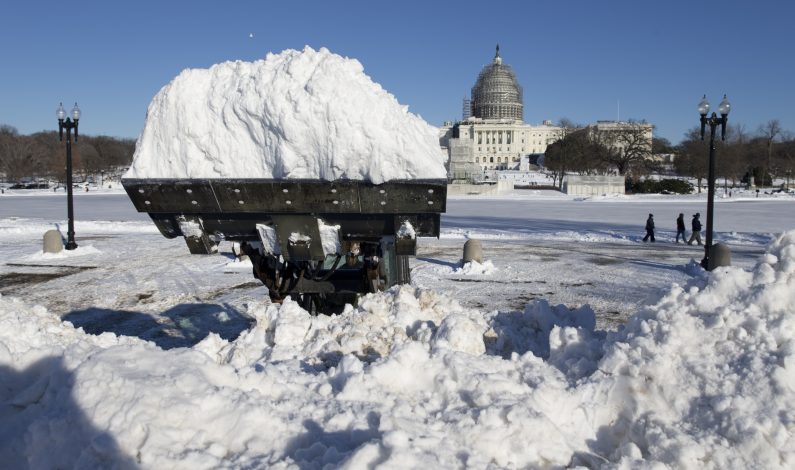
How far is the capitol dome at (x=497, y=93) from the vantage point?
127000 mm

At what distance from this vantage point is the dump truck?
4.50m

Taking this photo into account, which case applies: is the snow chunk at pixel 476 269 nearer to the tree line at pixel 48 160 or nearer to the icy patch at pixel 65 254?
the icy patch at pixel 65 254

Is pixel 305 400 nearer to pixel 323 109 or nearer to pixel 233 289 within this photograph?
pixel 323 109

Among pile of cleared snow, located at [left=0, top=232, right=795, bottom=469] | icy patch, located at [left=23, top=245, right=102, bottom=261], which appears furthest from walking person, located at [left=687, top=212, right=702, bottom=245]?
icy patch, located at [left=23, top=245, right=102, bottom=261]

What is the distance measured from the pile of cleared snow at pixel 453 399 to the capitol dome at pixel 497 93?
419 feet

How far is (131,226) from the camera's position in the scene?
2298cm

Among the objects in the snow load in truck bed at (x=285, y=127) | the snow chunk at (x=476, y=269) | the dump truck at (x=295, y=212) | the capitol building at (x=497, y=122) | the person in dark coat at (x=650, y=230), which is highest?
the capitol building at (x=497, y=122)

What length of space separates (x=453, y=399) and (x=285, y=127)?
7.53ft

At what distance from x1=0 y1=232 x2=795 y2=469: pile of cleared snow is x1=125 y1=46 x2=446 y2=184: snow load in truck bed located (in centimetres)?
131

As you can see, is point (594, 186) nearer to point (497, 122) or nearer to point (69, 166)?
point (69, 166)

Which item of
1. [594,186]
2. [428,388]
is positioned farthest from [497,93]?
[428,388]

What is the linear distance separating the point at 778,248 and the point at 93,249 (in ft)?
54.8

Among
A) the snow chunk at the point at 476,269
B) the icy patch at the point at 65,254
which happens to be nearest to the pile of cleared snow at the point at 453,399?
the snow chunk at the point at 476,269

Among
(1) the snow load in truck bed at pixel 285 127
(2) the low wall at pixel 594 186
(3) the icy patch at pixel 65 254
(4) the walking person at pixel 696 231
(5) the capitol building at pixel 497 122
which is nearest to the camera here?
(1) the snow load in truck bed at pixel 285 127
